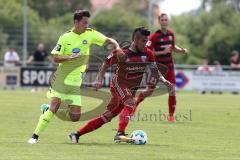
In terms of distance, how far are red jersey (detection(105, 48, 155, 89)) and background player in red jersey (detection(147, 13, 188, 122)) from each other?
4.91 meters

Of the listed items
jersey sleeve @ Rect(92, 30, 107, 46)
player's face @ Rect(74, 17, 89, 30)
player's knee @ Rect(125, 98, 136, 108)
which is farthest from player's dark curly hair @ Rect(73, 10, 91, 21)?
player's knee @ Rect(125, 98, 136, 108)

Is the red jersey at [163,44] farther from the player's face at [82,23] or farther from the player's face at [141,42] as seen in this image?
the player's face at [82,23]

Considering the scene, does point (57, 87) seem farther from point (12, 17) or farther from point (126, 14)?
point (126, 14)

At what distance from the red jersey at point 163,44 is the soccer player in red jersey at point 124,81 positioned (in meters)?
4.92

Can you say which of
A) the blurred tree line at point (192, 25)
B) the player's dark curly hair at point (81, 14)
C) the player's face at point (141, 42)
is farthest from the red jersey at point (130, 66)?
the blurred tree line at point (192, 25)

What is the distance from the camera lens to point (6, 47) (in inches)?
1960

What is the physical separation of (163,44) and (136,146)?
6718mm

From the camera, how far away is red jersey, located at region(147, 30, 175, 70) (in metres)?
19.9

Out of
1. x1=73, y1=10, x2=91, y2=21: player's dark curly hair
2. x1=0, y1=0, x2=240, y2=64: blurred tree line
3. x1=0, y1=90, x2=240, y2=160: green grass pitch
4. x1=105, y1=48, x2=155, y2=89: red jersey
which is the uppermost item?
x1=0, y1=0, x2=240, y2=64: blurred tree line

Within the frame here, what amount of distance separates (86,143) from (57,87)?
1.19 m

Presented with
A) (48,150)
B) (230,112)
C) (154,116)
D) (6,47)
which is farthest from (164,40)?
(6,47)

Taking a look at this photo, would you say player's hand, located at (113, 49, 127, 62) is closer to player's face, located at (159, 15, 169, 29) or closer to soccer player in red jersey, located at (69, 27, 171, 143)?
soccer player in red jersey, located at (69, 27, 171, 143)

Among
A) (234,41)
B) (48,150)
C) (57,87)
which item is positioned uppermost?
(234,41)

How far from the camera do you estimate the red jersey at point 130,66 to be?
1444 centimetres
